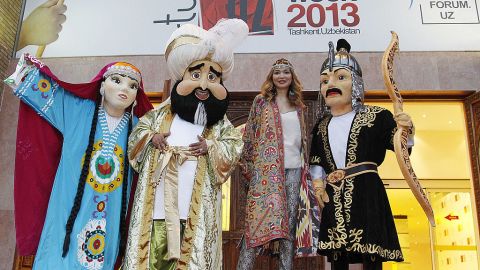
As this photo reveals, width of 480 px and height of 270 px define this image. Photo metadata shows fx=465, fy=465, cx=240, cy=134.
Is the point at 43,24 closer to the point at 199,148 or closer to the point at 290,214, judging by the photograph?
the point at 199,148

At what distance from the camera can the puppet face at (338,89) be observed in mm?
3350

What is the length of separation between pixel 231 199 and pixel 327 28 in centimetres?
227

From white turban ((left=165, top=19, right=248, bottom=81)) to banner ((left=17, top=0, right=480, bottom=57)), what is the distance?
70.4 inches

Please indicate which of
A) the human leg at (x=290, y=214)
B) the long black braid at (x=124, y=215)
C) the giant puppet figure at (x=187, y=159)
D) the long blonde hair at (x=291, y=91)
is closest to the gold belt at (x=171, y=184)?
the giant puppet figure at (x=187, y=159)

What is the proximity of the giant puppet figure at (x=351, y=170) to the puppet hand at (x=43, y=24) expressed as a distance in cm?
375

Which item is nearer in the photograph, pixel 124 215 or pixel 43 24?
pixel 124 215

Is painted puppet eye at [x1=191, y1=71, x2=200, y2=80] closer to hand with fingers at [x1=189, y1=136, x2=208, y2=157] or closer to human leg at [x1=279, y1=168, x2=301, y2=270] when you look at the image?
hand with fingers at [x1=189, y1=136, x2=208, y2=157]

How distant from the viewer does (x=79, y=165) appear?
3.35m

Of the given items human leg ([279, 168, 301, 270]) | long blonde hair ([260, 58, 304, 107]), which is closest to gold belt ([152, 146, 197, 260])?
human leg ([279, 168, 301, 270])

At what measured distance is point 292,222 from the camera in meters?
3.45

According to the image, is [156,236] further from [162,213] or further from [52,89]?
[52,89]

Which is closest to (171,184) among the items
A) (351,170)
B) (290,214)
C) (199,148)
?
(199,148)

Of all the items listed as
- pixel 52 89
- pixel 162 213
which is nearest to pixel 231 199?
pixel 162 213

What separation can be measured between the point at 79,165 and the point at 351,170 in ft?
6.31
